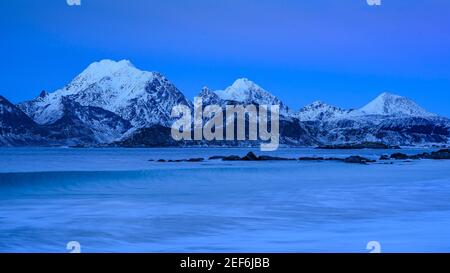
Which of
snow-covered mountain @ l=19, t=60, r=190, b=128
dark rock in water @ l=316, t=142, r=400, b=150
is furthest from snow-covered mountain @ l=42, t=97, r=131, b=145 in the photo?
dark rock in water @ l=316, t=142, r=400, b=150

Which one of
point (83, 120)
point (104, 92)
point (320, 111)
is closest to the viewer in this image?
point (104, 92)

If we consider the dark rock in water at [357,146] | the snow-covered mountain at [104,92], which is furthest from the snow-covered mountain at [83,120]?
the dark rock in water at [357,146]

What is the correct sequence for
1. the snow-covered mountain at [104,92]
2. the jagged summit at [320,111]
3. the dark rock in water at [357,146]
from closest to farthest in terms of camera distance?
the snow-covered mountain at [104,92], the jagged summit at [320,111], the dark rock in water at [357,146]

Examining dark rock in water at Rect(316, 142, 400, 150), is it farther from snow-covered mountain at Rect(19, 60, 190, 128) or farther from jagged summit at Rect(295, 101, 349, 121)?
snow-covered mountain at Rect(19, 60, 190, 128)

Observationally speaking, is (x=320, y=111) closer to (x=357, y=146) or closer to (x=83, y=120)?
(x=357, y=146)

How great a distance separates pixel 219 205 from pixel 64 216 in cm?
306

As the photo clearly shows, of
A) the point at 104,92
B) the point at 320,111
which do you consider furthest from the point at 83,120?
the point at 320,111

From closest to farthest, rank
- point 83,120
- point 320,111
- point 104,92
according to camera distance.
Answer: point 104,92 → point 83,120 → point 320,111

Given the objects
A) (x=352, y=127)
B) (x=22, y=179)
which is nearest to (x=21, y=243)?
(x=22, y=179)

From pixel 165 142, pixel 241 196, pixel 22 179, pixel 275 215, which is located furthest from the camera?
pixel 165 142

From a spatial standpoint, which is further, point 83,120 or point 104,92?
point 83,120

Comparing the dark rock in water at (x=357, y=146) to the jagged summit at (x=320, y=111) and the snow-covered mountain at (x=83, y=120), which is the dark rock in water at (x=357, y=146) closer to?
the jagged summit at (x=320, y=111)
